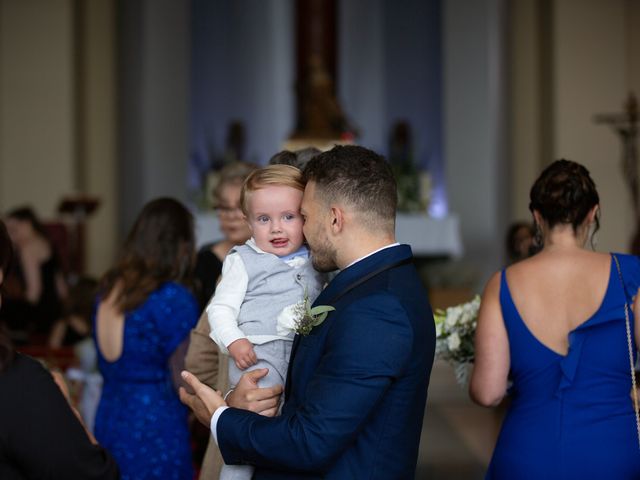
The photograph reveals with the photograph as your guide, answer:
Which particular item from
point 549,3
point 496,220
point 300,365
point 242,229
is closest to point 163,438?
point 242,229

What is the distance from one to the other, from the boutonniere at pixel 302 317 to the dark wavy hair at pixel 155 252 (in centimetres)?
152

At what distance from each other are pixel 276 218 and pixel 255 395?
19.6 inches


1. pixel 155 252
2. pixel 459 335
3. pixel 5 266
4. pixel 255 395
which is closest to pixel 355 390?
pixel 255 395

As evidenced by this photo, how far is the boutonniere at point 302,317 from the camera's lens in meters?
2.46

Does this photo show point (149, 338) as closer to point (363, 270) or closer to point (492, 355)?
point (492, 355)

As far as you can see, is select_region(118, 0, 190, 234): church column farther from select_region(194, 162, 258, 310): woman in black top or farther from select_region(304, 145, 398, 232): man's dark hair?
select_region(304, 145, 398, 232): man's dark hair

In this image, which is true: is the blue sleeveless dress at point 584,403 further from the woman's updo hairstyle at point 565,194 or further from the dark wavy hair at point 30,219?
the dark wavy hair at point 30,219

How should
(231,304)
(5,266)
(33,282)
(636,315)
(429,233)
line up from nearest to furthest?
(5,266) < (231,304) < (636,315) < (33,282) < (429,233)

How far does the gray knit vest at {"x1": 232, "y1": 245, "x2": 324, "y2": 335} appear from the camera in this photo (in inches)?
110

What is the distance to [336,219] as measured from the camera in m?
2.52

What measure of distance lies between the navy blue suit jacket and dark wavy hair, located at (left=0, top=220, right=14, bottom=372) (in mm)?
534

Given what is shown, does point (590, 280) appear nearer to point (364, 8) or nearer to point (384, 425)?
point (384, 425)

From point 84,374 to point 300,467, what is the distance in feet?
12.7

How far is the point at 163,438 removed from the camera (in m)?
4.07
